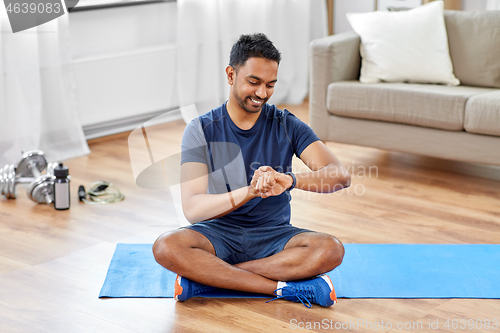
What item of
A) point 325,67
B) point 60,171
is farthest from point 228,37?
point 60,171

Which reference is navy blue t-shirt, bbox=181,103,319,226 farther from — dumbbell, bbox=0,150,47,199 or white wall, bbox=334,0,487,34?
white wall, bbox=334,0,487,34

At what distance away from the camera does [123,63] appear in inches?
162

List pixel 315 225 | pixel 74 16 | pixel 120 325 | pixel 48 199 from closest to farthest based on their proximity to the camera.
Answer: pixel 120 325
pixel 315 225
pixel 48 199
pixel 74 16

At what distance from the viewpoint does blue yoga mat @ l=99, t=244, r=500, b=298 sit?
2059 millimetres

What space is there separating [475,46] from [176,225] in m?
1.97

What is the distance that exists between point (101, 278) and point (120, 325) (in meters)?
0.37

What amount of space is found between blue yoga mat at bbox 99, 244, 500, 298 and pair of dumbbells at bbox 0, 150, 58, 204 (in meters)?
0.69

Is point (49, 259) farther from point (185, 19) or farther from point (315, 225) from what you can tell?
point (185, 19)

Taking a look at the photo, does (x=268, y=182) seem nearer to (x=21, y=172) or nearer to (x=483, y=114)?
(x=483, y=114)

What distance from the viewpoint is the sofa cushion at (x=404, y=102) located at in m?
3.14

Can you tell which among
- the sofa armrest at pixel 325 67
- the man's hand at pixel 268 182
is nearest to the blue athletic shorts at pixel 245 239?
the man's hand at pixel 268 182

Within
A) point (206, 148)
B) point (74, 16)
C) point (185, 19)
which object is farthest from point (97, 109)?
point (206, 148)

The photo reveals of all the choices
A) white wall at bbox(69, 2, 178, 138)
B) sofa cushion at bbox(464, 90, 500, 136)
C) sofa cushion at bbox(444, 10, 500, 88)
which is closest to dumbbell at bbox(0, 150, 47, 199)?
white wall at bbox(69, 2, 178, 138)

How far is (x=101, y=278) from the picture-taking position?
7.15ft
